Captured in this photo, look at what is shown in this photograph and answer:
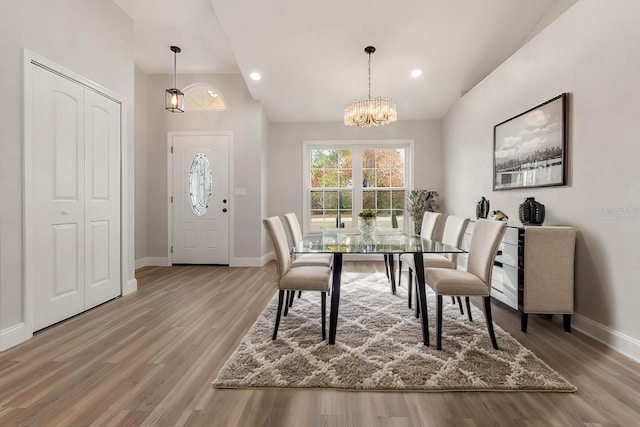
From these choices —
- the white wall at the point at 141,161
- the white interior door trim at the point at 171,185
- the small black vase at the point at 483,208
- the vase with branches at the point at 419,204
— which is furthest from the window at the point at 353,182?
the white wall at the point at 141,161

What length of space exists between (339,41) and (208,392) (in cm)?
385

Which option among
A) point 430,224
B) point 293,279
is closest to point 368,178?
point 430,224

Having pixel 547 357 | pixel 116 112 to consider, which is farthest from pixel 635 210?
pixel 116 112

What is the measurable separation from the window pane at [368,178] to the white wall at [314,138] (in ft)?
1.97

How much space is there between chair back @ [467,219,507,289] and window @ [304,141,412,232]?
11.3 ft

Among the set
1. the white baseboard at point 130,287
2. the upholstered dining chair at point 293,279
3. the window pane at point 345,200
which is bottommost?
the white baseboard at point 130,287

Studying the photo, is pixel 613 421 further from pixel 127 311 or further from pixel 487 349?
pixel 127 311

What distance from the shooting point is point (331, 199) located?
6.05 metres

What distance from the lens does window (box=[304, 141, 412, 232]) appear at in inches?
236

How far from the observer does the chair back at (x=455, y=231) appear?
305cm

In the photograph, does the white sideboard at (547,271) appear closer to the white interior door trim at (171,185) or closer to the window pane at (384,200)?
the window pane at (384,200)

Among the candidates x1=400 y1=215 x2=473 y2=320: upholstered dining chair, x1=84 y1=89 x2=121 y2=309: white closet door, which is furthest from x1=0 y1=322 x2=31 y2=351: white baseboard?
x1=400 y1=215 x2=473 y2=320: upholstered dining chair

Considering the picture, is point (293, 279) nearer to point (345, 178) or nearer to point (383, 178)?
point (345, 178)

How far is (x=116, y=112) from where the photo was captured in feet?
11.7
